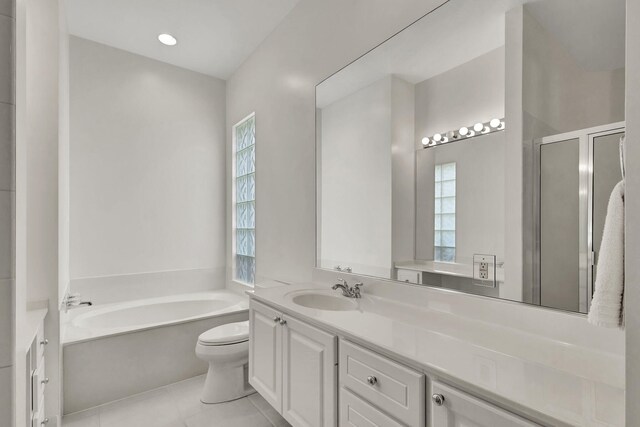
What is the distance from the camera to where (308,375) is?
4.69 feet

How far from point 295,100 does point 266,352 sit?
179cm

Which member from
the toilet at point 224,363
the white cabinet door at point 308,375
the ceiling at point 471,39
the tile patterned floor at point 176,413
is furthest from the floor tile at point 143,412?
the ceiling at point 471,39

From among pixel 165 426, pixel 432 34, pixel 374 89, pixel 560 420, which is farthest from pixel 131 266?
pixel 560 420

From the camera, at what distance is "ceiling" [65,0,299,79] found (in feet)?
8.09

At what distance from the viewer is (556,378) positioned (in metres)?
0.84

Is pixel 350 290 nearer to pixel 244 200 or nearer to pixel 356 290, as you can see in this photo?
pixel 356 290

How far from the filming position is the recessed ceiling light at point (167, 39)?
284cm

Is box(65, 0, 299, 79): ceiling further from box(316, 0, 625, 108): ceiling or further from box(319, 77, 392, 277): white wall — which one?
box(319, 77, 392, 277): white wall

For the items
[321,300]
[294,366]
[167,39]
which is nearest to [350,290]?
[321,300]

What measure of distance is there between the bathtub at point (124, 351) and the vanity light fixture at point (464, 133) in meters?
2.19

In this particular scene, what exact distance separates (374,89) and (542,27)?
0.87 m

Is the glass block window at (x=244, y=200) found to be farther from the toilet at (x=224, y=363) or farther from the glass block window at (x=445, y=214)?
the glass block window at (x=445, y=214)

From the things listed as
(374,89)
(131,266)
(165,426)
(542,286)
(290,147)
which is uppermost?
(374,89)

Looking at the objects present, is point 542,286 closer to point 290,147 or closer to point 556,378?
point 556,378
